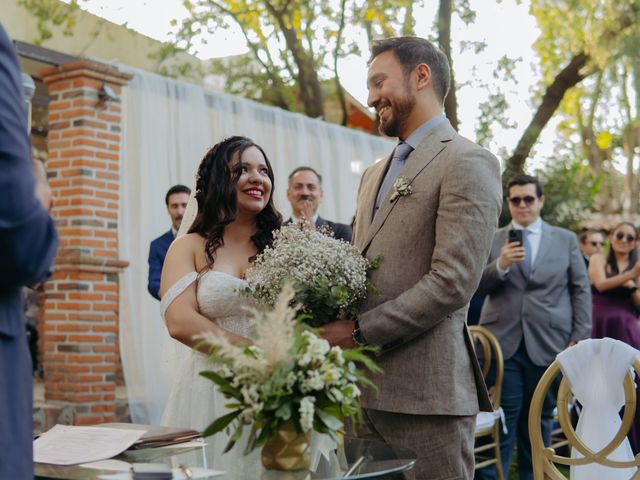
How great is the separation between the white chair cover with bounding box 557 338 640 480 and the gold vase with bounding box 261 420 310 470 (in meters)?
1.26

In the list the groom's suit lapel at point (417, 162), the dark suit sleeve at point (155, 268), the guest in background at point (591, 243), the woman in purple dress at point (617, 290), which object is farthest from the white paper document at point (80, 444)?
the guest in background at point (591, 243)

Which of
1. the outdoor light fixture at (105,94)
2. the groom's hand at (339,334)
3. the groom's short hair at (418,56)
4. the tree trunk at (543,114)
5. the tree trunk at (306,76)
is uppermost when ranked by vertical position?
the tree trunk at (306,76)

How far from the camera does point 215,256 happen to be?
3.49 metres

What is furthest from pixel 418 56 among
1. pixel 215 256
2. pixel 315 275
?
pixel 215 256

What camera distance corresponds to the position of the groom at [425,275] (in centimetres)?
268

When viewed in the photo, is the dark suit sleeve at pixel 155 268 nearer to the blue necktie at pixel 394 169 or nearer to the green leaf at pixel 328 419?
the blue necktie at pixel 394 169

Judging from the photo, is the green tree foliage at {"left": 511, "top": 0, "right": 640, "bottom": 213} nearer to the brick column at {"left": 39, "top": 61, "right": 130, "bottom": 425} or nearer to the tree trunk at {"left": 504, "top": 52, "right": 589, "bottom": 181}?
the tree trunk at {"left": 504, "top": 52, "right": 589, "bottom": 181}

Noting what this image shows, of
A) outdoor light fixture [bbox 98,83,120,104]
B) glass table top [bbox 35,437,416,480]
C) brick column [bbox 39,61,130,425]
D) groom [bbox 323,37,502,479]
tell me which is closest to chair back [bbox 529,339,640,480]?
groom [bbox 323,37,502,479]

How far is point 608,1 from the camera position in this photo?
44.7ft

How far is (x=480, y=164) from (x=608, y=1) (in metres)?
12.1

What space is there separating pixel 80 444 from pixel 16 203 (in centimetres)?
109

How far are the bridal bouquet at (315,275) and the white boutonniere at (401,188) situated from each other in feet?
0.80

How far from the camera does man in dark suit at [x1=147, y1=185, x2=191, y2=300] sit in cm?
637

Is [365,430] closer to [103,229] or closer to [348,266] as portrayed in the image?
[348,266]
